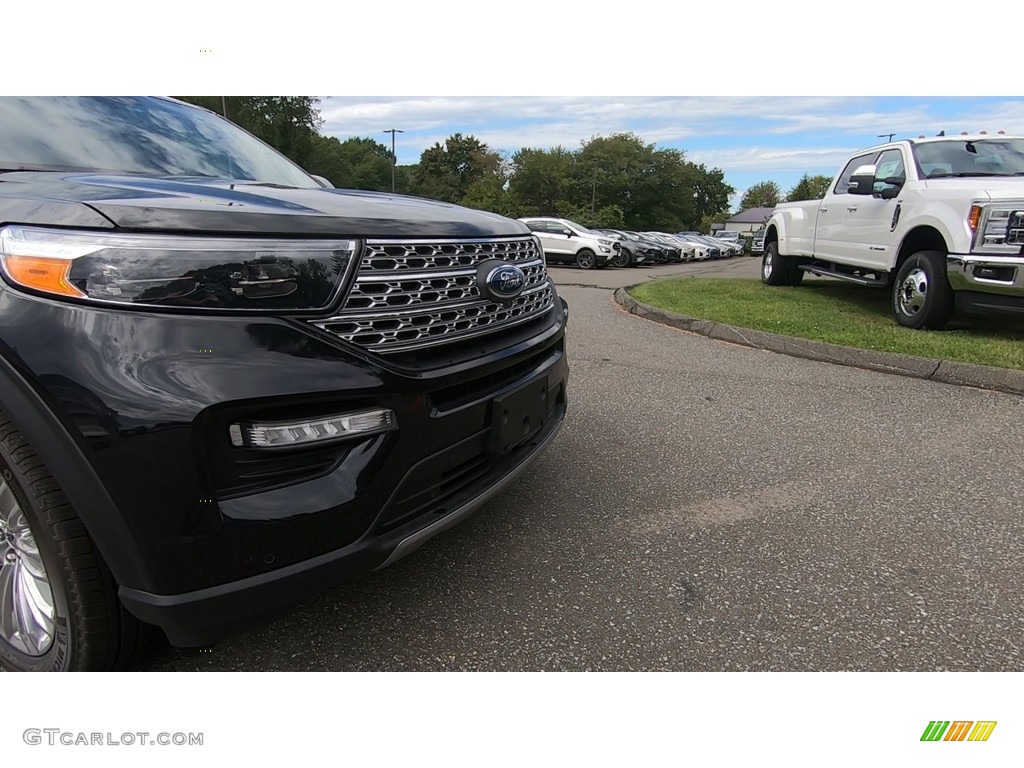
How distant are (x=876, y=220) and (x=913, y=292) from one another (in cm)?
110

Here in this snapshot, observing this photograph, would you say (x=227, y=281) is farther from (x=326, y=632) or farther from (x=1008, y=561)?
(x=1008, y=561)

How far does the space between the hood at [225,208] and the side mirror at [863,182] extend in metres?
6.39

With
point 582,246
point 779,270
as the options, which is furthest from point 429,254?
point 582,246

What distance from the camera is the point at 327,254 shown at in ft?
5.10

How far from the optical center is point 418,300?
1724 mm

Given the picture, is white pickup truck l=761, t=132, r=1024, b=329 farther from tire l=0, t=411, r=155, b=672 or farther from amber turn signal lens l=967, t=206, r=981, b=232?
tire l=0, t=411, r=155, b=672

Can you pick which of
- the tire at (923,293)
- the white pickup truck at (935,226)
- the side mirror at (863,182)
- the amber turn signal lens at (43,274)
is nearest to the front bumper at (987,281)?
the white pickup truck at (935,226)

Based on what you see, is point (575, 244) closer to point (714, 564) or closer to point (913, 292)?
point (913, 292)

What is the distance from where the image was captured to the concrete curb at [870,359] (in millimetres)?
4684

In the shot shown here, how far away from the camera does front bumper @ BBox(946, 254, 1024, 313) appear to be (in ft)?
17.1

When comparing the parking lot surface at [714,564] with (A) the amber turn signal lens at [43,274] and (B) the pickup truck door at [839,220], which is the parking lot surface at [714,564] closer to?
(A) the amber turn signal lens at [43,274]

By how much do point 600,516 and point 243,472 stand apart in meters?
1.66

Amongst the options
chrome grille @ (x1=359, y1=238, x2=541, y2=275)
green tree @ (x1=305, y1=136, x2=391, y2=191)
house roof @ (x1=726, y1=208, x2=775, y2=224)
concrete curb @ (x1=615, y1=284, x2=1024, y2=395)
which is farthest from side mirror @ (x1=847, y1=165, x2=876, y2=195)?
house roof @ (x1=726, y1=208, x2=775, y2=224)

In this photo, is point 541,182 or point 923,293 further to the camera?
point 541,182
